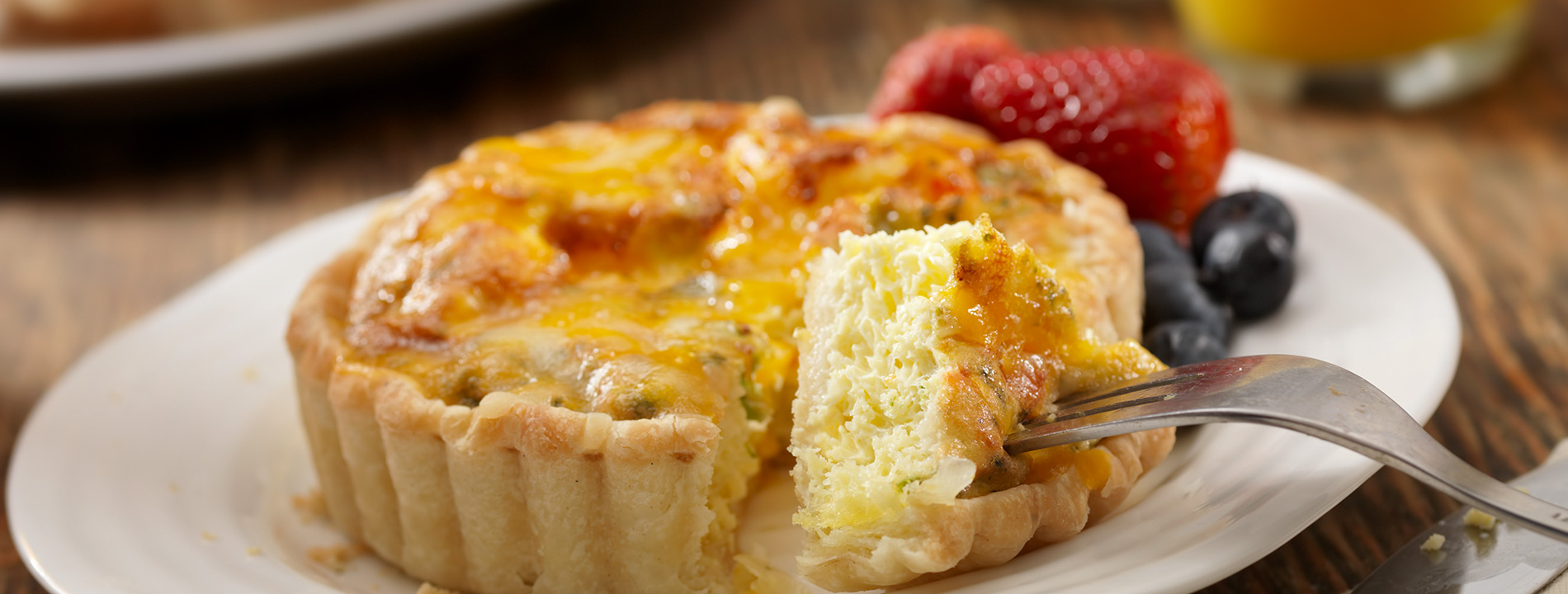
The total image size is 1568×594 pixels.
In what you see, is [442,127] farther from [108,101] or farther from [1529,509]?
[1529,509]

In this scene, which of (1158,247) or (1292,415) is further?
(1158,247)

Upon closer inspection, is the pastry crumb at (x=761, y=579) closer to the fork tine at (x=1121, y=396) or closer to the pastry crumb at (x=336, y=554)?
the fork tine at (x=1121, y=396)

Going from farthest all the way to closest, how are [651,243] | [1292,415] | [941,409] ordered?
[651,243]
[941,409]
[1292,415]

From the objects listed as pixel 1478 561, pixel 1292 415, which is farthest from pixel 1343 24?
pixel 1292 415

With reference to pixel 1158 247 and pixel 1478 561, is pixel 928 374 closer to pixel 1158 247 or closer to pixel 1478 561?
pixel 1478 561

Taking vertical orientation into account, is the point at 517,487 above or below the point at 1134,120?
below

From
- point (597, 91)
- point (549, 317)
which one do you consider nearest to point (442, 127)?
point (597, 91)
